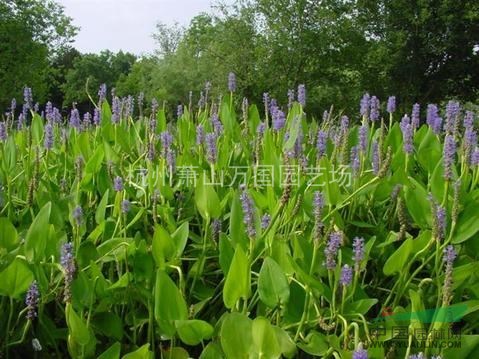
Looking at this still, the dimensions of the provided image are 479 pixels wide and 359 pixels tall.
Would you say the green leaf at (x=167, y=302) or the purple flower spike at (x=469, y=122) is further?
the purple flower spike at (x=469, y=122)

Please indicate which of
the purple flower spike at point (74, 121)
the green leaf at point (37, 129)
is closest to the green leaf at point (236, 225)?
the green leaf at point (37, 129)

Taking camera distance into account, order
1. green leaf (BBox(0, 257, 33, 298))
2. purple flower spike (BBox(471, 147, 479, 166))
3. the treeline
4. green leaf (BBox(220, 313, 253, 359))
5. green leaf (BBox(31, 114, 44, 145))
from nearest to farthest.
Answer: green leaf (BBox(220, 313, 253, 359)), green leaf (BBox(0, 257, 33, 298)), purple flower spike (BBox(471, 147, 479, 166)), green leaf (BBox(31, 114, 44, 145)), the treeline

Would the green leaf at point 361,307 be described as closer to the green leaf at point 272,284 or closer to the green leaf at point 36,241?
the green leaf at point 272,284

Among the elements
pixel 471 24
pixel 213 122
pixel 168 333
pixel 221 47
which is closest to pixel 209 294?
pixel 168 333

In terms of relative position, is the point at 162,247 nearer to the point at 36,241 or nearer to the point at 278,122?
the point at 36,241

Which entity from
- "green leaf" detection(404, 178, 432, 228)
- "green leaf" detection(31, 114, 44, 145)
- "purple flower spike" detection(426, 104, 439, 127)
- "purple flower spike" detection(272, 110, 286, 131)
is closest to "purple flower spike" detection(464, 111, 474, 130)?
"purple flower spike" detection(426, 104, 439, 127)

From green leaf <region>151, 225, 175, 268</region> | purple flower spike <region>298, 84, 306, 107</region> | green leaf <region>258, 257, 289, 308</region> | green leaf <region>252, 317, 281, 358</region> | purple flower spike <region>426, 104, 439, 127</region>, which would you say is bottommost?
green leaf <region>252, 317, 281, 358</region>

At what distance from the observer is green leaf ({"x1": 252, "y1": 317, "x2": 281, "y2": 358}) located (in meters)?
1.04

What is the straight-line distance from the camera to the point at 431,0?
29047 millimetres

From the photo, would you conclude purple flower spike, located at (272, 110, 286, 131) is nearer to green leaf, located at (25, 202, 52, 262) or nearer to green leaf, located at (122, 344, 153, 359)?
green leaf, located at (25, 202, 52, 262)

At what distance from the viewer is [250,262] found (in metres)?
1.24

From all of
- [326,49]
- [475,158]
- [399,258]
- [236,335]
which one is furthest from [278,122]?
[326,49]

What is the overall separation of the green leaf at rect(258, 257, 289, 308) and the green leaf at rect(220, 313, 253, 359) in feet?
0.38

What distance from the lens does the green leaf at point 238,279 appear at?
1145 millimetres
